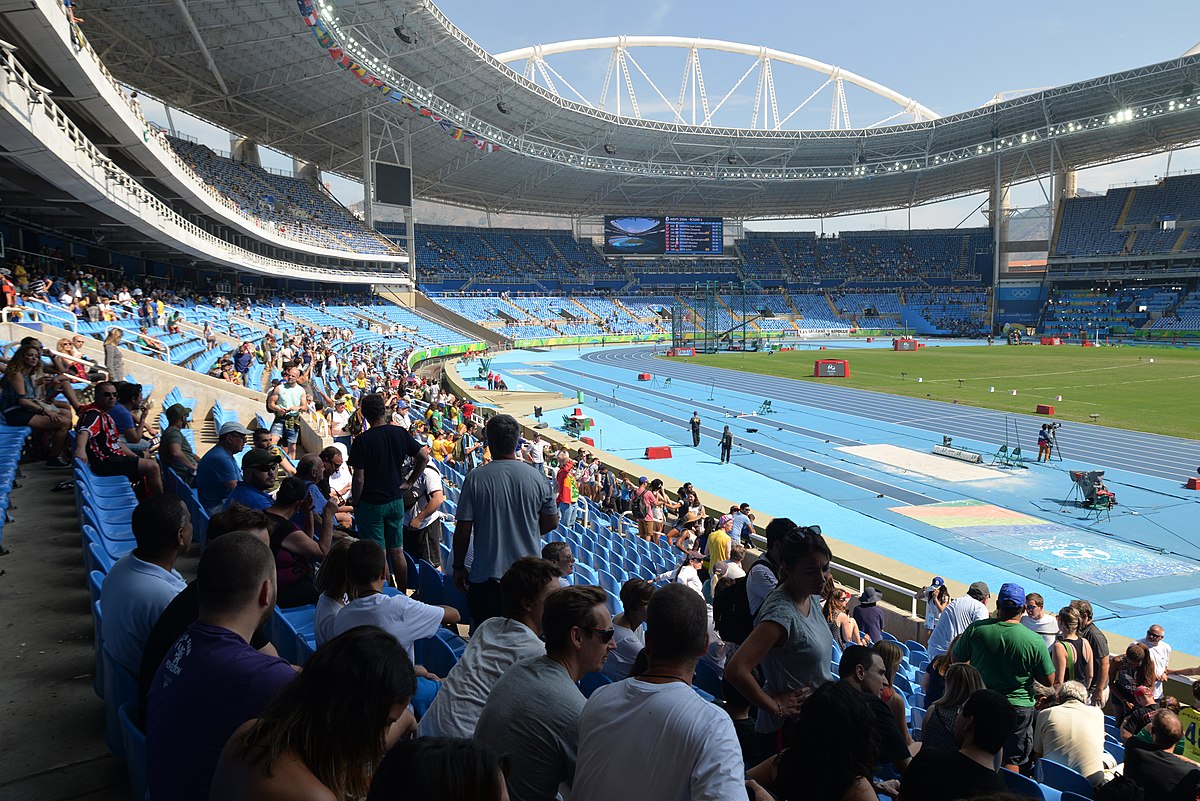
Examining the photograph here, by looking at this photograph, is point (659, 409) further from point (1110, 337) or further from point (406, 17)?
point (1110, 337)

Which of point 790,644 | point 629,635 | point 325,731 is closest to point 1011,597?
point 790,644

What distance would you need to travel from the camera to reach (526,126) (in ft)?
211

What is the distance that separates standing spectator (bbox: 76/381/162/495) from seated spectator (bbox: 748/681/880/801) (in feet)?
22.5

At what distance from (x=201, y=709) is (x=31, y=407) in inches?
339

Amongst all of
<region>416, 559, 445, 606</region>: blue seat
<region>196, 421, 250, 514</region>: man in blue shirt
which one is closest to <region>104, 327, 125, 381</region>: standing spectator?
<region>196, 421, 250, 514</region>: man in blue shirt

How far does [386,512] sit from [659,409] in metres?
29.0

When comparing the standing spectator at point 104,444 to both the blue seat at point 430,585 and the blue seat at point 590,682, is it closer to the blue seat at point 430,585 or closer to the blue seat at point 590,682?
the blue seat at point 430,585

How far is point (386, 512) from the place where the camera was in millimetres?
5984

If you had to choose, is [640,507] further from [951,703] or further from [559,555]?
[951,703]

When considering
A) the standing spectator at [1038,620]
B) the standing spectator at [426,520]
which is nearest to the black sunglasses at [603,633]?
the standing spectator at [426,520]

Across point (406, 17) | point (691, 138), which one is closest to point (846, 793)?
point (406, 17)

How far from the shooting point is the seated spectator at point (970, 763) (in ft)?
9.16

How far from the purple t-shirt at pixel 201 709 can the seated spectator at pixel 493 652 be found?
68 centimetres

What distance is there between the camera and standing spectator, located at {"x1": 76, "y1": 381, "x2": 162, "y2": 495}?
289 inches
